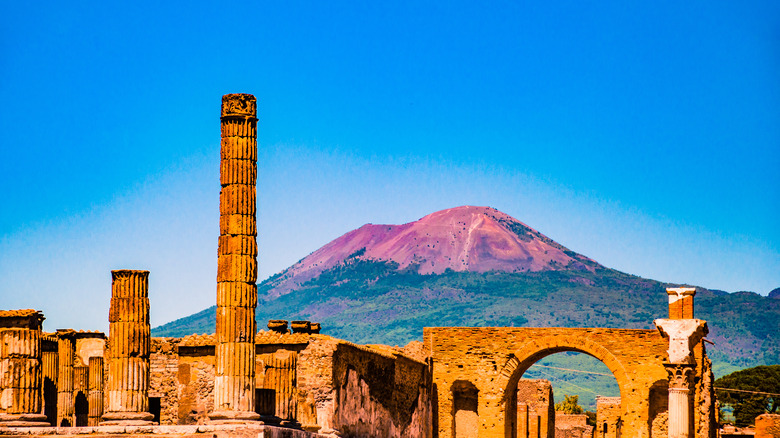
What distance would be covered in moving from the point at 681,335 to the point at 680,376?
866 millimetres

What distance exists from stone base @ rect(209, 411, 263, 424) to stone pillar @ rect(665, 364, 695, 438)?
28.9 ft

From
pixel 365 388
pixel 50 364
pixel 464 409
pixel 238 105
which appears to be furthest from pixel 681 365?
pixel 464 409

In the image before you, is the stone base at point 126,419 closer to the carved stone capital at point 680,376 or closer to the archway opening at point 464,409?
the carved stone capital at point 680,376

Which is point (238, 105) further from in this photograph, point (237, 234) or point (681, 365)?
point (681, 365)

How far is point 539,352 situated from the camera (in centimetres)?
3806

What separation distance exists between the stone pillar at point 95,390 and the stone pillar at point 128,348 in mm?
3346

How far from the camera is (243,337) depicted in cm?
2212

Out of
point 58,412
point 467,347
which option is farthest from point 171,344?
point 467,347

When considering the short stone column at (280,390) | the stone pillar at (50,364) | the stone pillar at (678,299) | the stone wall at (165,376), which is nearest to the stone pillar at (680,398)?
the stone pillar at (678,299)

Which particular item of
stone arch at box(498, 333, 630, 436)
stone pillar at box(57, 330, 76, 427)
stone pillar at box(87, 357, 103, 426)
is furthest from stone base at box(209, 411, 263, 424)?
stone arch at box(498, 333, 630, 436)

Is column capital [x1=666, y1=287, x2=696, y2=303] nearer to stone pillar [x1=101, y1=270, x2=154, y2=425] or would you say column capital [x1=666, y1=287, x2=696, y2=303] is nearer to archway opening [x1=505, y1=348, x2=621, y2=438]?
stone pillar [x1=101, y1=270, x2=154, y2=425]

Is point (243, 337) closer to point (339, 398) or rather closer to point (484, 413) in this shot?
point (339, 398)

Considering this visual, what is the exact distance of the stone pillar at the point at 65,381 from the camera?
2681cm

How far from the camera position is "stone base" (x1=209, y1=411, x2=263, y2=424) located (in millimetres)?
21109
